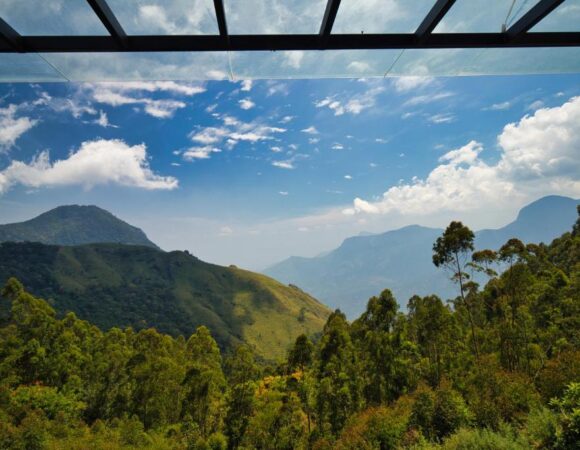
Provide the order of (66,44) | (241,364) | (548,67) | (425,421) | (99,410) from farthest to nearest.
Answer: (99,410)
(241,364)
(425,421)
(548,67)
(66,44)

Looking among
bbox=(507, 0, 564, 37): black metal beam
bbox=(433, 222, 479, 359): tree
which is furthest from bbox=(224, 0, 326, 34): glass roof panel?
bbox=(433, 222, 479, 359): tree

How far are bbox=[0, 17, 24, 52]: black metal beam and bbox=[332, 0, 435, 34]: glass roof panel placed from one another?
2024 millimetres

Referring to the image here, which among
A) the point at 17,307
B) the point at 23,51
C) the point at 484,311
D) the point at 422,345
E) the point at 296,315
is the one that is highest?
the point at 23,51

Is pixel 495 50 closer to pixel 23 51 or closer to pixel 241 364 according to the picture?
pixel 23 51

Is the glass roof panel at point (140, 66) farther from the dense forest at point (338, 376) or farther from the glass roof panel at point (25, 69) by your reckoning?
the dense forest at point (338, 376)

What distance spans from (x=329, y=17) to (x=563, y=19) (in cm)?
162

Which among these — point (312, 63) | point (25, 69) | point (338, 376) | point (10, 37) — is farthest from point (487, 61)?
point (338, 376)

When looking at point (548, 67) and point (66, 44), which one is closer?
point (66, 44)

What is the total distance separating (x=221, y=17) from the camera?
7.13ft

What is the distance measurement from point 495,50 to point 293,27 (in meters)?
1.52

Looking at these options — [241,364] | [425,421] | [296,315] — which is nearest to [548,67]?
[425,421]

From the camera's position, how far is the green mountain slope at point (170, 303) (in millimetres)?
149125

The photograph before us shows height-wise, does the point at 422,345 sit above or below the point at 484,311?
below

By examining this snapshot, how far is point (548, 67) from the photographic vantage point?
9.77 ft
